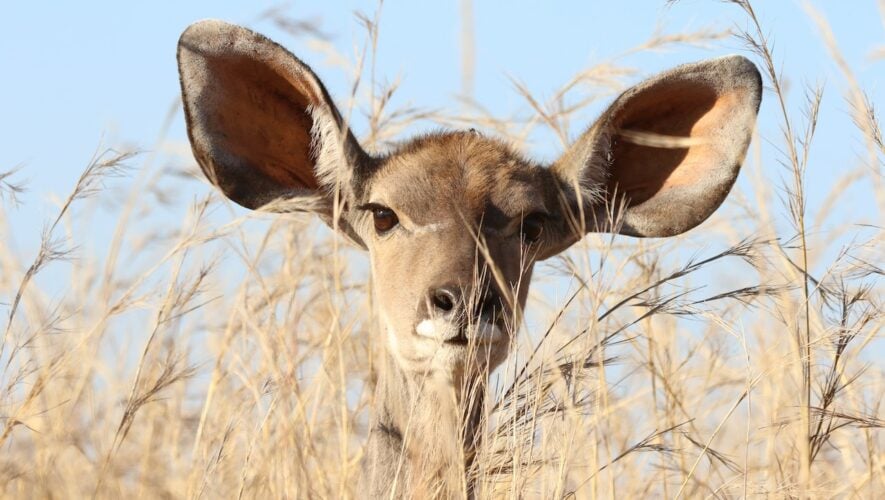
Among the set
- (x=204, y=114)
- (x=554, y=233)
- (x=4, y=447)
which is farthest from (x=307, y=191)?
(x=4, y=447)

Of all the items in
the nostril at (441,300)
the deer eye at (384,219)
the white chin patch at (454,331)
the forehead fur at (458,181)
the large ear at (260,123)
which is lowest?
the white chin patch at (454,331)

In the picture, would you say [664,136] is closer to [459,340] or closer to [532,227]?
[532,227]

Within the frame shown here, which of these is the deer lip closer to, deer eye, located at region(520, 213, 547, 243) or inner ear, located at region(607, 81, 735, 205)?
deer eye, located at region(520, 213, 547, 243)

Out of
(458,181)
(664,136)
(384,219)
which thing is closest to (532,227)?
(458,181)

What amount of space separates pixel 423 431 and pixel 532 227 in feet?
3.48

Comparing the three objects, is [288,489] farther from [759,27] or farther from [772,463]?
[759,27]

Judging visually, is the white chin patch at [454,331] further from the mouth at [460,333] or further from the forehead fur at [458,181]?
the forehead fur at [458,181]

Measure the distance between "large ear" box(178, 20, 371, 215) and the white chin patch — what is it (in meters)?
0.95

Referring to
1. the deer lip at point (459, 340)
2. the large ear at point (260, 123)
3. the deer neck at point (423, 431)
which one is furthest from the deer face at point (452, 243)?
the large ear at point (260, 123)

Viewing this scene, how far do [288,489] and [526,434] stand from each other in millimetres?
1082

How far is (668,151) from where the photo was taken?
20.9ft

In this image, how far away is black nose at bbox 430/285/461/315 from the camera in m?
4.94

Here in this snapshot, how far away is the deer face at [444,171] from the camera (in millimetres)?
5445

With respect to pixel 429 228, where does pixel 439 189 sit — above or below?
above
